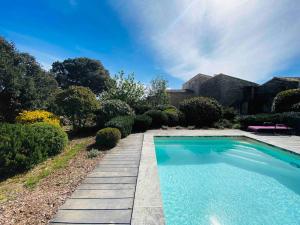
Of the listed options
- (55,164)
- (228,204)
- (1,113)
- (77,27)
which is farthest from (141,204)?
(1,113)

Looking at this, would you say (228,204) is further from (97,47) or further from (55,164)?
(97,47)

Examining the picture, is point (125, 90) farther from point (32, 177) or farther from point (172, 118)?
point (32, 177)

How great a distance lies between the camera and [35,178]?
16.9ft

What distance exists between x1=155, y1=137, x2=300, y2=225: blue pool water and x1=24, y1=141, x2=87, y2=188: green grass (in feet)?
10.2

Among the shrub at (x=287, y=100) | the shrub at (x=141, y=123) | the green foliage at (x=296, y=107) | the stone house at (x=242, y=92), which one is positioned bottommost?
the shrub at (x=141, y=123)

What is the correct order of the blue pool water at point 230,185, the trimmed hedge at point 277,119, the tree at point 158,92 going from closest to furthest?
the blue pool water at point 230,185 < the trimmed hedge at point 277,119 < the tree at point 158,92

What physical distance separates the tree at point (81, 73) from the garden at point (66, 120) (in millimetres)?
20489

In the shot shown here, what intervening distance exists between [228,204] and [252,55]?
1266 centimetres

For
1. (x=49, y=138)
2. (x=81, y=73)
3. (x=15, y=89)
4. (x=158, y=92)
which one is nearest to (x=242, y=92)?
(x=158, y=92)

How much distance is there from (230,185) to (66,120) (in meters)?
13.3

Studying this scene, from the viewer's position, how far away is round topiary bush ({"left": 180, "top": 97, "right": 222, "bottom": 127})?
1703 cm

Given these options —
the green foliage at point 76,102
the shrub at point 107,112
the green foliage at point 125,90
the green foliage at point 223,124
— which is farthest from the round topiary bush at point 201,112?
the green foliage at point 76,102

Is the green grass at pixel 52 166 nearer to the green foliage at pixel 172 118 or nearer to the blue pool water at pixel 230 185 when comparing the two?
the blue pool water at pixel 230 185

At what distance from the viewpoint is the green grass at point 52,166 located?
16.3ft
